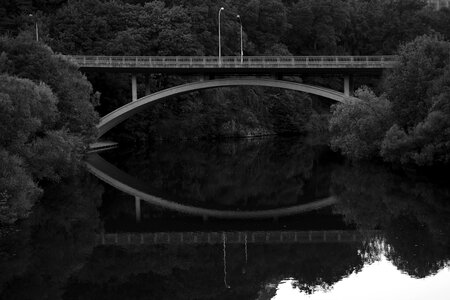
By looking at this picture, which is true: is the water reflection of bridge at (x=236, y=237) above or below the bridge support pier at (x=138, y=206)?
below

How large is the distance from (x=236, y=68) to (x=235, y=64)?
467 millimetres

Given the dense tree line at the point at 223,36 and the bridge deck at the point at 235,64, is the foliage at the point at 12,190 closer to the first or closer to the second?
the bridge deck at the point at 235,64

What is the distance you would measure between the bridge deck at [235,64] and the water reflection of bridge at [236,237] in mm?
25139

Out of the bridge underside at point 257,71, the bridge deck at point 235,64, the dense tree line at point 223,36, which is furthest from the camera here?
the dense tree line at point 223,36

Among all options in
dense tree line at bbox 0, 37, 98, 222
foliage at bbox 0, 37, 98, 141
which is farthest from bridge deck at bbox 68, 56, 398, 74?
foliage at bbox 0, 37, 98, 141

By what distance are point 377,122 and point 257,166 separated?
29.4ft

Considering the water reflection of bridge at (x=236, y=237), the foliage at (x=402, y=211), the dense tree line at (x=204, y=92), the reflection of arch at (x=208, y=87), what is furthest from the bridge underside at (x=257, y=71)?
the water reflection of bridge at (x=236, y=237)

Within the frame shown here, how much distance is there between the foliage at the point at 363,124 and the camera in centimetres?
4112

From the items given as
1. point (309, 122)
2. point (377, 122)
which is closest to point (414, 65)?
point (377, 122)

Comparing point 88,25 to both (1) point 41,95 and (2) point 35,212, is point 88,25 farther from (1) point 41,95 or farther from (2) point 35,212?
(2) point 35,212

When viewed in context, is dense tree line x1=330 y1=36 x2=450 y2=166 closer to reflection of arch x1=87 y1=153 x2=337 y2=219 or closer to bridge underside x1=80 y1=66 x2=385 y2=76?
bridge underside x1=80 y1=66 x2=385 y2=76

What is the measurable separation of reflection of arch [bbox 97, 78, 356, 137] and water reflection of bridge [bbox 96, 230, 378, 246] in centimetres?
2468

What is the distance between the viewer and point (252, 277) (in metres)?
19.2

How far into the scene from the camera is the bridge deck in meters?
49.0
